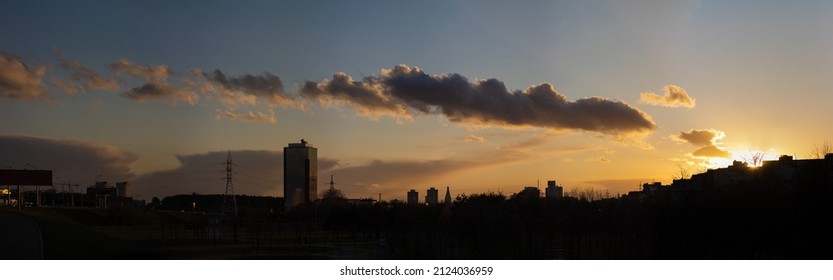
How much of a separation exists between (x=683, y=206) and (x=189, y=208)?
98919 millimetres

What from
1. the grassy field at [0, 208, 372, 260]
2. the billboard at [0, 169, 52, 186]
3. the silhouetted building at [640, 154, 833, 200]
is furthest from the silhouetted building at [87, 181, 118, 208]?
the silhouetted building at [640, 154, 833, 200]

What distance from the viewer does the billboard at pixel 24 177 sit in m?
56.8

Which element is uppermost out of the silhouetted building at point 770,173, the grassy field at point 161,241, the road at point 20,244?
the silhouetted building at point 770,173

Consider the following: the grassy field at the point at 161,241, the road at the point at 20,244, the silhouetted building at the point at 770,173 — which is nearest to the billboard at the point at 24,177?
the grassy field at the point at 161,241

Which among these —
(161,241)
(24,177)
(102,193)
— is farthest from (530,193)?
(102,193)

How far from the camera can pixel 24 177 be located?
200ft

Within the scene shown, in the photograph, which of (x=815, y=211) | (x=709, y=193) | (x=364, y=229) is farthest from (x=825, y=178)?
(x=364, y=229)

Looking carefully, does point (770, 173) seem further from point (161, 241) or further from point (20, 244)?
point (161, 241)

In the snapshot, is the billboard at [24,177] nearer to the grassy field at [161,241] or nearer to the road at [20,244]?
the grassy field at [161,241]

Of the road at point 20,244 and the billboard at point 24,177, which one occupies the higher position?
the billboard at point 24,177
